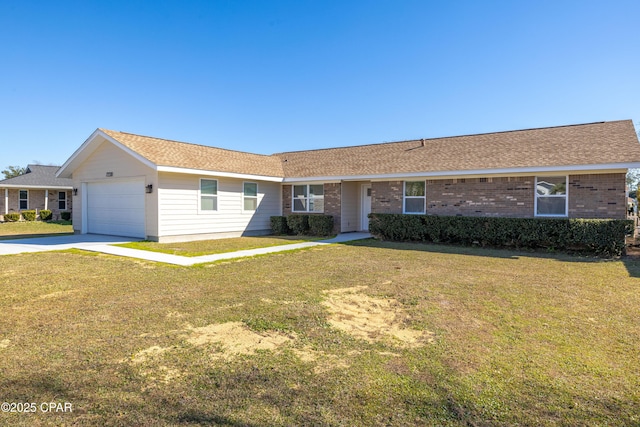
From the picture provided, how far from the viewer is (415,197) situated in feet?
49.3

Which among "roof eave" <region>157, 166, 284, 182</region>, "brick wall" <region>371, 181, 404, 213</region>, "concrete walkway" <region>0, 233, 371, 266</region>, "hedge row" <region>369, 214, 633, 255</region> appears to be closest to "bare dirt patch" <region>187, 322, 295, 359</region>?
"concrete walkway" <region>0, 233, 371, 266</region>

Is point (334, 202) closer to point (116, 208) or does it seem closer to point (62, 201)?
point (116, 208)

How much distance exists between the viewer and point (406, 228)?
46.2 ft

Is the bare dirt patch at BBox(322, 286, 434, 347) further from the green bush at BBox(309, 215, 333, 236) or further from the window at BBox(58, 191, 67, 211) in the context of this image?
the window at BBox(58, 191, 67, 211)

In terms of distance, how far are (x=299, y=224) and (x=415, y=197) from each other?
548cm

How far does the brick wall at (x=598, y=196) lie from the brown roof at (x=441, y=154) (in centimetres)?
69

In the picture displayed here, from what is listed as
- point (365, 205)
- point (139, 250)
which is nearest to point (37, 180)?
point (139, 250)

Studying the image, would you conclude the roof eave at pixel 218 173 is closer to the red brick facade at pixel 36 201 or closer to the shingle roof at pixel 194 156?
the shingle roof at pixel 194 156

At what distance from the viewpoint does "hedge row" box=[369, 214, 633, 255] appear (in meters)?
10.6

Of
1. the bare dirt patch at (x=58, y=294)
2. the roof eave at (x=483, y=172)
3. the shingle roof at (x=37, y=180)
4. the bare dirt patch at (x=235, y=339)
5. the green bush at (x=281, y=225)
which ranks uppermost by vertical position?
the shingle roof at (x=37, y=180)

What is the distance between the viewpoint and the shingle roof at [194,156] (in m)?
13.6

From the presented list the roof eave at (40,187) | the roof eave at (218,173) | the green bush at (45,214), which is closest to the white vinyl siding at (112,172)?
the roof eave at (218,173)

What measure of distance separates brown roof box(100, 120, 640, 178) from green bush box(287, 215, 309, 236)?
2.08 m

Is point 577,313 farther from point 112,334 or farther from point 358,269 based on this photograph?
point 112,334
